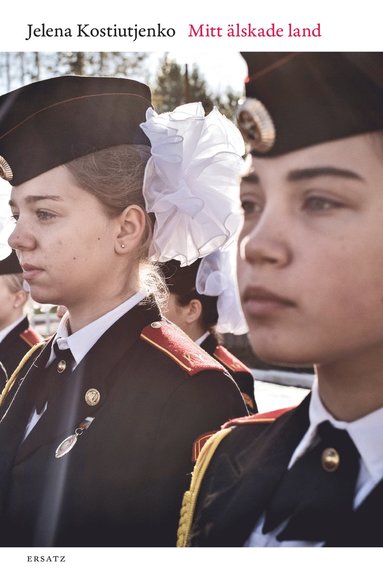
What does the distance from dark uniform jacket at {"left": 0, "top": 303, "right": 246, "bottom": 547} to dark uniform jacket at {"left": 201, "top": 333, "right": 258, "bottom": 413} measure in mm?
880

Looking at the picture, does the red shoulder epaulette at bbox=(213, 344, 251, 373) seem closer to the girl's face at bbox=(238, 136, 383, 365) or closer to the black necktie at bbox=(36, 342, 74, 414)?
the black necktie at bbox=(36, 342, 74, 414)

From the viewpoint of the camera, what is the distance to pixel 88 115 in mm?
2215

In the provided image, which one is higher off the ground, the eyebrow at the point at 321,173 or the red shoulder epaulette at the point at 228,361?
the eyebrow at the point at 321,173

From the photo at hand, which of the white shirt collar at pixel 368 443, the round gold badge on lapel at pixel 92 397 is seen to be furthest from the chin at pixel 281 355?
the round gold badge on lapel at pixel 92 397

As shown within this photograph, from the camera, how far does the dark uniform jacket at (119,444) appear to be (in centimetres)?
195

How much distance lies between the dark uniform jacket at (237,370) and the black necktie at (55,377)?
3.03ft

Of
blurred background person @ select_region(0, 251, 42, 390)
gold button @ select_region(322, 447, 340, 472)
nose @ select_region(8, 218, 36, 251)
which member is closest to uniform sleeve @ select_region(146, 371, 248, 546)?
nose @ select_region(8, 218, 36, 251)

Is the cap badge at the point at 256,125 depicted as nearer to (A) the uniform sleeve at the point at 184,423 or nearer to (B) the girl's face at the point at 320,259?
(B) the girl's face at the point at 320,259

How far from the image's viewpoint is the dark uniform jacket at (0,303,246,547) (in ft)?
6.40

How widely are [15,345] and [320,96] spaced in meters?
2.56

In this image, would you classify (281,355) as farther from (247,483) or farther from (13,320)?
(13,320)

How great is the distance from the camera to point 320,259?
4.04ft
